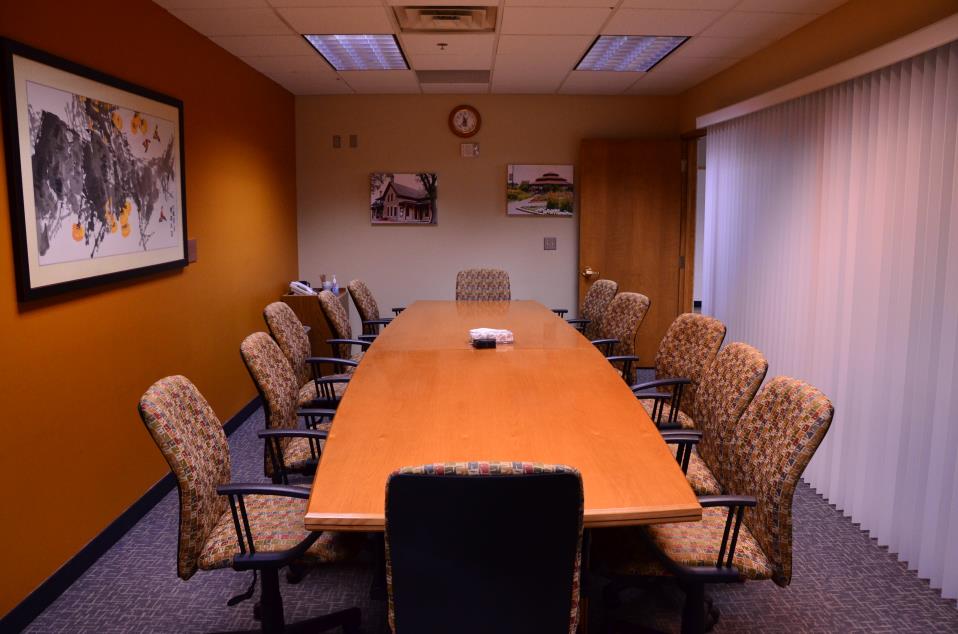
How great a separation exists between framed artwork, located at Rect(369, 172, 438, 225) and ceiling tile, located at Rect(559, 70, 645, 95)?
1.52m

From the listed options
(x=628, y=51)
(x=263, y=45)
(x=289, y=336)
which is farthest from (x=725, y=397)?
(x=263, y=45)

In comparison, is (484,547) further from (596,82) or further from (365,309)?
(596,82)

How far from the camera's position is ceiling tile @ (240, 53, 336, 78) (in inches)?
200

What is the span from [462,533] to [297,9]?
331cm

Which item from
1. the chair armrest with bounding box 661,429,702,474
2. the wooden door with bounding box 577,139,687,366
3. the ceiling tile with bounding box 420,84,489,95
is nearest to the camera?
the chair armrest with bounding box 661,429,702,474

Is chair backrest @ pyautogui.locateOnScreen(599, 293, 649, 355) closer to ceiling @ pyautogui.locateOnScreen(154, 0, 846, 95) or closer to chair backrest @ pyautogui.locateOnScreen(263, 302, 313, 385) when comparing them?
ceiling @ pyautogui.locateOnScreen(154, 0, 846, 95)

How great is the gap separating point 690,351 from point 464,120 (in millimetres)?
4007

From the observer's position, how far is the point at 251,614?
8.93 ft

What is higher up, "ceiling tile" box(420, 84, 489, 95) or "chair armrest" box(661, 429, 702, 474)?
"ceiling tile" box(420, 84, 489, 95)

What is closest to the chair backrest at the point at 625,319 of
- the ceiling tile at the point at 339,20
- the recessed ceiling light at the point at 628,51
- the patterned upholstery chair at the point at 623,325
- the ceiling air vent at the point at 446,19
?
the patterned upholstery chair at the point at 623,325

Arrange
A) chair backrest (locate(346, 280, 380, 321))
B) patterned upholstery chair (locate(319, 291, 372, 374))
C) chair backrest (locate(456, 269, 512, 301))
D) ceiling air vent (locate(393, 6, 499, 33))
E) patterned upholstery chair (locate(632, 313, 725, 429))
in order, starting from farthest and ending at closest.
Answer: chair backrest (locate(456, 269, 512, 301)) → chair backrest (locate(346, 280, 380, 321)) → patterned upholstery chair (locate(319, 291, 372, 374)) → ceiling air vent (locate(393, 6, 499, 33)) → patterned upholstery chair (locate(632, 313, 725, 429))

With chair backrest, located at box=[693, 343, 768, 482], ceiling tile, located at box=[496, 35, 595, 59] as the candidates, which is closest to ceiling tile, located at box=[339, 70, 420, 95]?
ceiling tile, located at box=[496, 35, 595, 59]

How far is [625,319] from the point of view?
4402 mm

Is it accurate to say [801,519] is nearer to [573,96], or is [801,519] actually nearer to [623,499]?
[623,499]
